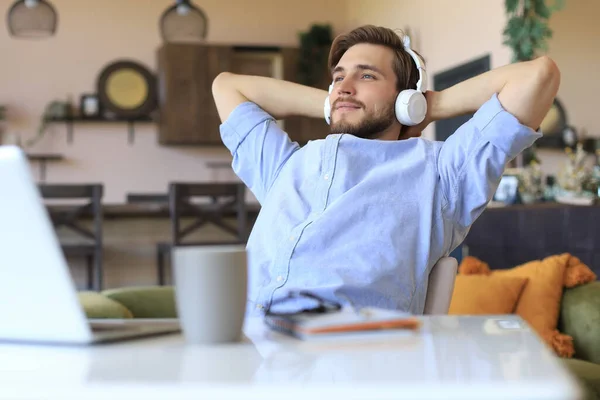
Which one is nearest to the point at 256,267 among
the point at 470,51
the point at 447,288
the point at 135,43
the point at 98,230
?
the point at 447,288

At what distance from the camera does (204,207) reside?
17.9ft

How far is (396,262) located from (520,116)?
41cm

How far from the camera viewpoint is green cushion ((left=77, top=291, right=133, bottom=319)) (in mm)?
2025

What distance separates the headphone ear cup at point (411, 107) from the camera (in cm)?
177

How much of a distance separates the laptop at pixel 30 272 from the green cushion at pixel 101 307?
3.90 ft

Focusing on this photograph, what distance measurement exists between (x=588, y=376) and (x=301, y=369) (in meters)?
1.68

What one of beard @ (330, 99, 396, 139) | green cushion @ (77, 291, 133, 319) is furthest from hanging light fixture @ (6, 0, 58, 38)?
beard @ (330, 99, 396, 139)

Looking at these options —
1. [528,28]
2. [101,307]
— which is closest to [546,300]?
[101,307]

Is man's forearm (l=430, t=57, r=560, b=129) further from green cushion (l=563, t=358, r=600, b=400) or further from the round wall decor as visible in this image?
the round wall decor

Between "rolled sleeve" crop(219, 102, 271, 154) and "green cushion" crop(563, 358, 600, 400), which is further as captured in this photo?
"green cushion" crop(563, 358, 600, 400)

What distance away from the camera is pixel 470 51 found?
6113 mm

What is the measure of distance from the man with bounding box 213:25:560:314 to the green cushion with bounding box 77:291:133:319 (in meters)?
0.50

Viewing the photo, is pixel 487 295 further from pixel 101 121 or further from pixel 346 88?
pixel 101 121

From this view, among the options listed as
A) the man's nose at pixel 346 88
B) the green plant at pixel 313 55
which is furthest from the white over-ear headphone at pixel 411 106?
the green plant at pixel 313 55
